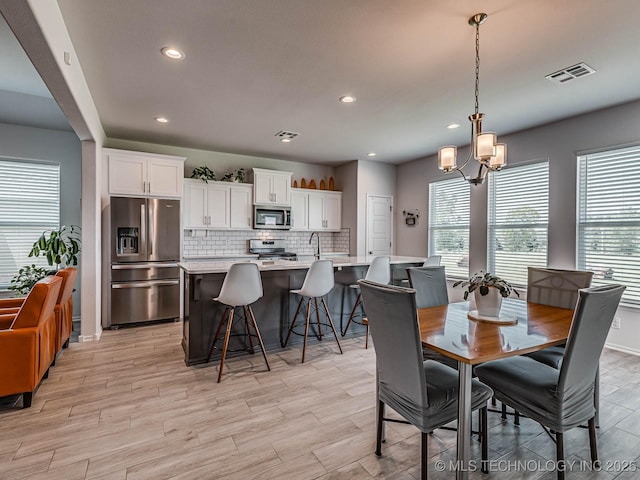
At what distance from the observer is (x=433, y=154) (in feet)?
19.7

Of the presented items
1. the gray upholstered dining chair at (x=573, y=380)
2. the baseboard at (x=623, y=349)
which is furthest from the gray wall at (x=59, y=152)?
the baseboard at (x=623, y=349)

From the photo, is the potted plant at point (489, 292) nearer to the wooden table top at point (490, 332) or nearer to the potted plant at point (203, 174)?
the wooden table top at point (490, 332)

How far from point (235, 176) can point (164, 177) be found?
4.04 feet

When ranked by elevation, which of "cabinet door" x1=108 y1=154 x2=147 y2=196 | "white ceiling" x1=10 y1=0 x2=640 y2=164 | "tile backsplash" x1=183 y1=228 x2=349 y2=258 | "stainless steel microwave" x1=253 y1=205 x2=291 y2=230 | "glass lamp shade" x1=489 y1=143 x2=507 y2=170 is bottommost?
"tile backsplash" x1=183 y1=228 x2=349 y2=258

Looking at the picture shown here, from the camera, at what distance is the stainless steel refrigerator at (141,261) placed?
14.9 ft

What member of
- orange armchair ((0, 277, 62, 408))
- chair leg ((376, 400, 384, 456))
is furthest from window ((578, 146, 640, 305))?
orange armchair ((0, 277, 62, 408))

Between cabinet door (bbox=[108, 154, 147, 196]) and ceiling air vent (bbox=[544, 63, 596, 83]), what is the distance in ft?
16.4

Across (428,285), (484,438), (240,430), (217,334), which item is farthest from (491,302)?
(217,334)

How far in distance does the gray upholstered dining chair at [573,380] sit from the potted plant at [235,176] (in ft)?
16.5

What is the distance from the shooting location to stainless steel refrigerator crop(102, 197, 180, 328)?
14.9 ft

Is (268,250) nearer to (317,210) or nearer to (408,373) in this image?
(317,210)

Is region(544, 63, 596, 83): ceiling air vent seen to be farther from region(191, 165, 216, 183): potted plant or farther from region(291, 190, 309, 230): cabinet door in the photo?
region(191, 165, 216, 183): potted plant

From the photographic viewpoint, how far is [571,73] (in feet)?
9.89

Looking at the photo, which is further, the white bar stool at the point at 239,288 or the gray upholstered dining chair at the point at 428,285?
the white bar stool at the point at 239,288
